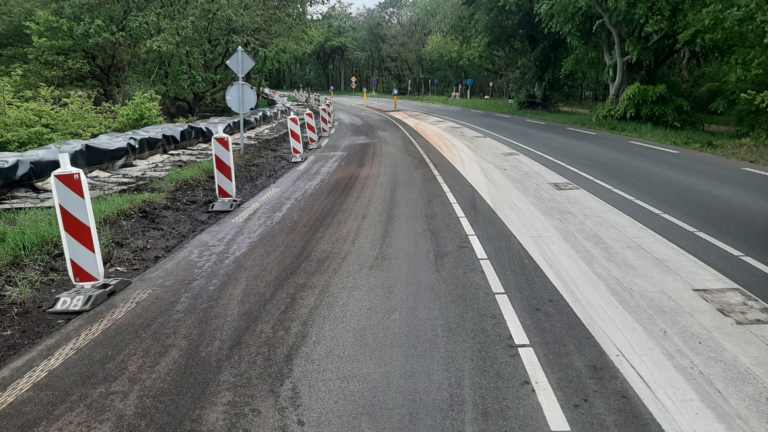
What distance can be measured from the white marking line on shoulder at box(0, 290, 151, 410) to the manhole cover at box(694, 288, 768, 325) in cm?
565

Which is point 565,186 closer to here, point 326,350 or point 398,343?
point 398,343

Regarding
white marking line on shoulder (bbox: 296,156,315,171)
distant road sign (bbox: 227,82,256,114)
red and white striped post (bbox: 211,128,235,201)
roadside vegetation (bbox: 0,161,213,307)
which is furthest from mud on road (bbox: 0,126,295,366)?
distant road sign (bbox: 227,82,256,114)

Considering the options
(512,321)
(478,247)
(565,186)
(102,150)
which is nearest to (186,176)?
(102,150)

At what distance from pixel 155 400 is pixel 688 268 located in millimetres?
5592

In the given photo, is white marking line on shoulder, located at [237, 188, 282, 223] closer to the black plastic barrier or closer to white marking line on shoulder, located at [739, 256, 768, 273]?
the black plastic barrier

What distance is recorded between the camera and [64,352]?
13.6 ft

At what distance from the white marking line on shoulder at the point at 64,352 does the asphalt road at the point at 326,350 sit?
4 cm

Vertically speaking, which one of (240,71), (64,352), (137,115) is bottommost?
(64,352)

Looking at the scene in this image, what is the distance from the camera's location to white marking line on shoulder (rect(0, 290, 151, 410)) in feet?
11.8

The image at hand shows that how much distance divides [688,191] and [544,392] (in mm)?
8134

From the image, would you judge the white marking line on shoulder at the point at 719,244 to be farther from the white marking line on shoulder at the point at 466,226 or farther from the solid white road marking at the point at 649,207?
the white marking line on shoulder at the point at 466,226

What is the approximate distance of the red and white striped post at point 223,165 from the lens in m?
9.04

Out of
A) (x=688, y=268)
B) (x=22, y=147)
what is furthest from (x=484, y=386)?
(x=22, y=147)

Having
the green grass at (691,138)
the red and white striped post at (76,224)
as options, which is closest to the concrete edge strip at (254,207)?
the red and white striped post at (76,224)
